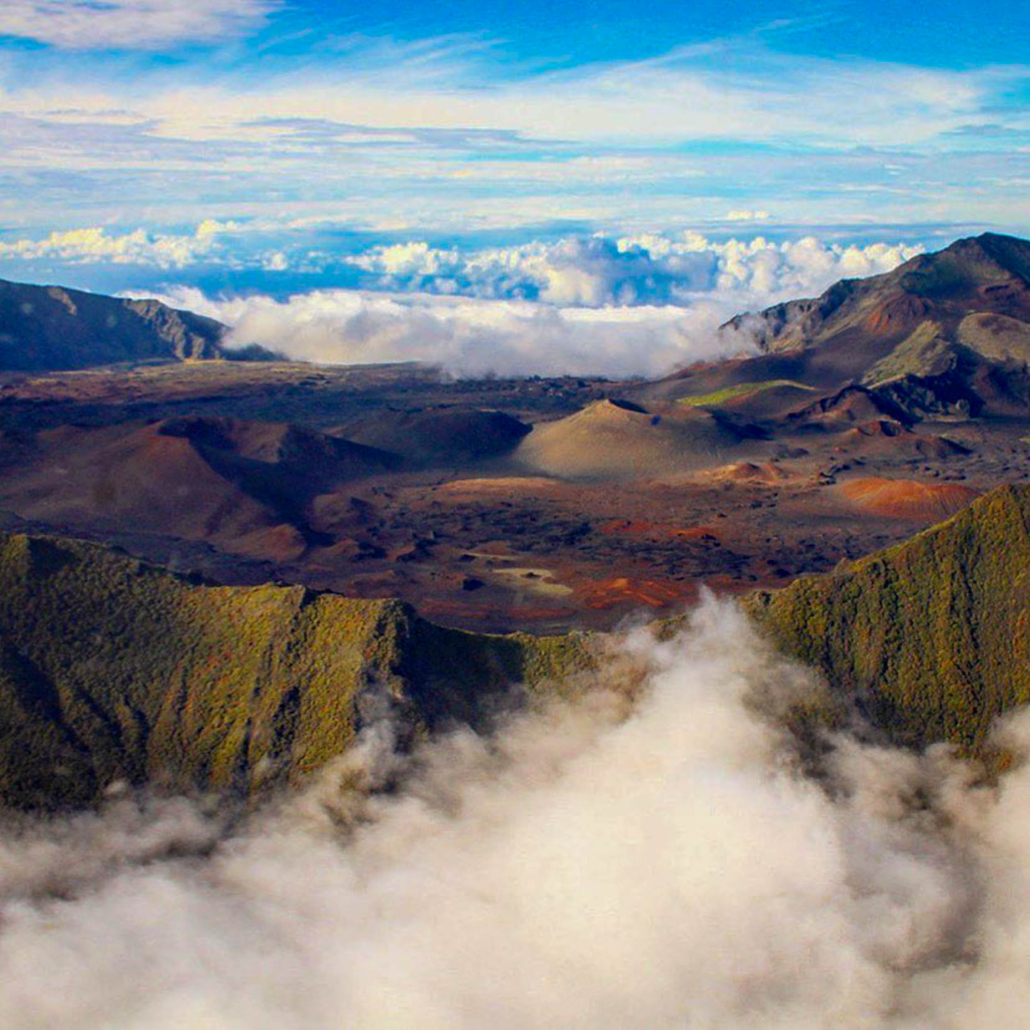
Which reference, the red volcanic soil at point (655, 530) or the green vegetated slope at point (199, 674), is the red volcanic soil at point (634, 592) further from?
the green vegetated slope at point (199, 674)

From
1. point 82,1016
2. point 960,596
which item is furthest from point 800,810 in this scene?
point 82,1016

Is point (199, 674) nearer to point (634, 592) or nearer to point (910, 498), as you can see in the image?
point (634, 592)

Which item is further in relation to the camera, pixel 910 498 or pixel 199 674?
pixel 910 498

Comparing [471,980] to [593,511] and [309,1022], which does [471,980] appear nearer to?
[309,1022]

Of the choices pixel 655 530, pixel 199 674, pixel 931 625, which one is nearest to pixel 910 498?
pixel 655 530

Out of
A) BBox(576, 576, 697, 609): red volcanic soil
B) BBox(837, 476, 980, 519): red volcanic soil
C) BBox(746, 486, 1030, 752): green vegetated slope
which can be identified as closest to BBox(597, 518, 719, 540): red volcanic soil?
BBox(576, 576, 697, 609): red volcanic soil
